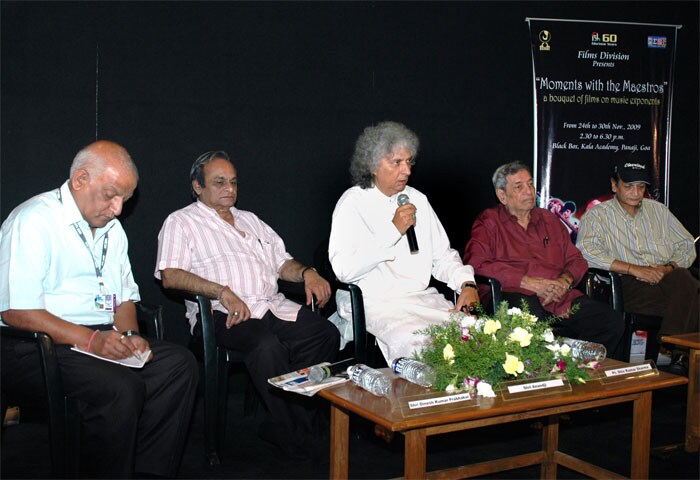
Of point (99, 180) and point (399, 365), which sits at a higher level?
point (99, 180)

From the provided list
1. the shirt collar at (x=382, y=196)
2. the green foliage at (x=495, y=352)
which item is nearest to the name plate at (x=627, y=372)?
the green foliage at (x=495, y=352)

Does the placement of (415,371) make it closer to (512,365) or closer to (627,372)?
(512,365)

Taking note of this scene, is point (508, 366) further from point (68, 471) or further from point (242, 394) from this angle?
point (242, 394)

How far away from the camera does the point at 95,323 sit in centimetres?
304

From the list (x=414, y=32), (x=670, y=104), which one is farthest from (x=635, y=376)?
(x=670, y=104)

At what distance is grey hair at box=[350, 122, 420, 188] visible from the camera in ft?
12.6

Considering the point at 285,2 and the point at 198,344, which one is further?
the point at 285,2

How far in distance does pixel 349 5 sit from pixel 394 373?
8.69 feet

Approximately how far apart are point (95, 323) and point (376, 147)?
1679mm

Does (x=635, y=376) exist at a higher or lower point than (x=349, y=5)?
lower

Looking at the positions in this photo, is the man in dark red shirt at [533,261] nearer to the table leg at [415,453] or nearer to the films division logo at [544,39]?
the films division logo at [544,39]

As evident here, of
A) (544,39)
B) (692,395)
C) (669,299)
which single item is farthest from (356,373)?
(544,39)

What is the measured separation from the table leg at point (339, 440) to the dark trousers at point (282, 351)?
77 centimetres

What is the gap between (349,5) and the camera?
14.9 feet
